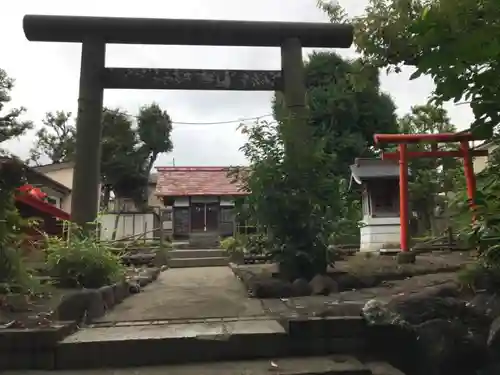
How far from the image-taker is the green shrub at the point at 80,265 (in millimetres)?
5617

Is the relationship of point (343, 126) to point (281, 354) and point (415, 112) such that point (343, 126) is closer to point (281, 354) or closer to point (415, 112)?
point (415, 112)

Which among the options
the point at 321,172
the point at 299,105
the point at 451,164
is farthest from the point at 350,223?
the point at 451,164

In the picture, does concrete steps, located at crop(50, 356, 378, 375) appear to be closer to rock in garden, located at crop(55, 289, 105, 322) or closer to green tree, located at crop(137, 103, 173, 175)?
rock in garden, located at crop(55, 289, 105, 322)

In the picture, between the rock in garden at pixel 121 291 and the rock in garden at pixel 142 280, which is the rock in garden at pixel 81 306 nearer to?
the rock in garden at pixel 121 291

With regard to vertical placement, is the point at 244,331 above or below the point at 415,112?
below

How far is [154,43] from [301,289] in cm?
510

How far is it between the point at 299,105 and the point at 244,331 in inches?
188

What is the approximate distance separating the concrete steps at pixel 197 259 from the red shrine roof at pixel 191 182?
21.4 ft

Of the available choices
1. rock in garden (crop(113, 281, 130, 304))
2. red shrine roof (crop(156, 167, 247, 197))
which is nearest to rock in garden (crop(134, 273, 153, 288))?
rock in garden (crop(113, 281, 130, 304))

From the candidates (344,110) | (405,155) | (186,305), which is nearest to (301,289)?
(186,305)

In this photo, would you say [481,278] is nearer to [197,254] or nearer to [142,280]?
[142,280]

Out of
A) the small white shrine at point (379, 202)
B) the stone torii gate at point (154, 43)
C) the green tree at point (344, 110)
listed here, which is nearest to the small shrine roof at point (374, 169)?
the small white shrine at point (379, 202)

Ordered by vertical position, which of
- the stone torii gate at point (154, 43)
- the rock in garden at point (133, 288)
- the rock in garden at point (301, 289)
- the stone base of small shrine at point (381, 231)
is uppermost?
the stone torii gate at point (154, 43)

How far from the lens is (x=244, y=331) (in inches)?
152
